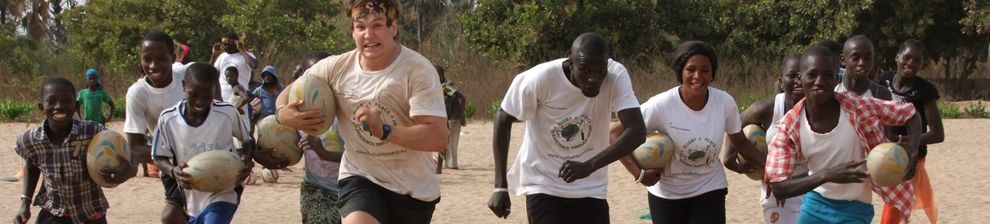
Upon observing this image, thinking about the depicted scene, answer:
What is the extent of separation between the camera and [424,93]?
561 centimetres

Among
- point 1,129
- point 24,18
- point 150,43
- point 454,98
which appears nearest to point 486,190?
point 454,98

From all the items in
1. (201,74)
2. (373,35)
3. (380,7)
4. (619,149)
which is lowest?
(619,149)

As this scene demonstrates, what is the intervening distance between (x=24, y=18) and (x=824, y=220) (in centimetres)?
4347

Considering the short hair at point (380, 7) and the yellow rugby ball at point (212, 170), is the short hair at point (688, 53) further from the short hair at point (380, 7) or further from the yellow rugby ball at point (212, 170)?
the yellow rugby ball at point (212, 170)

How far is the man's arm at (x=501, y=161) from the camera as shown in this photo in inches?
249

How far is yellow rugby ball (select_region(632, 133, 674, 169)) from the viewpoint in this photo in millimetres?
6672

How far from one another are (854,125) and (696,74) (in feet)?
3.72

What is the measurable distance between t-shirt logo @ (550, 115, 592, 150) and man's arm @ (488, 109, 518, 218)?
0.22 metres

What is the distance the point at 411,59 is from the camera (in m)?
5.71

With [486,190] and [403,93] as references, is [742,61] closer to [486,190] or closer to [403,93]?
[486,190]

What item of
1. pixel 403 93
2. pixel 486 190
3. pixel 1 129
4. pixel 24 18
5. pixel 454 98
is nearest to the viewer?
pixel 403 93

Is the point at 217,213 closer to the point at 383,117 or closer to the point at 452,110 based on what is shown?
the point at 383,117

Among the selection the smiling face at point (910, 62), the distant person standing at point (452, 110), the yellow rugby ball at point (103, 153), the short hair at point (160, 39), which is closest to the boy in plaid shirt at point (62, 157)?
the yellow rugby ball at point (103, 153)

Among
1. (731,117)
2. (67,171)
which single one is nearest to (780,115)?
(731,117)
